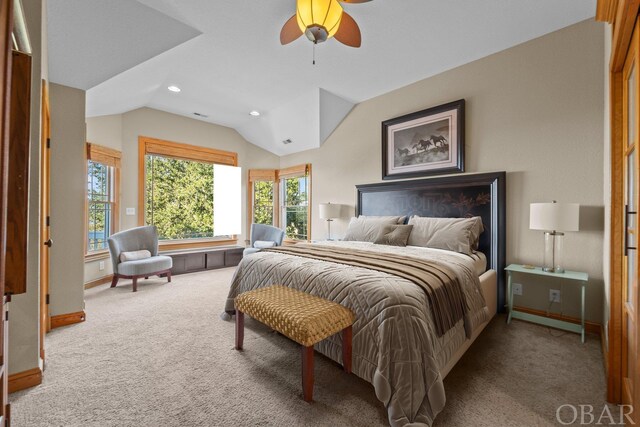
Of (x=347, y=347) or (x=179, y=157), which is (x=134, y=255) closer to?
(x=179, y=157)

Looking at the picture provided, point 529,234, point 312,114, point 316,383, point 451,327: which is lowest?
point 316,383

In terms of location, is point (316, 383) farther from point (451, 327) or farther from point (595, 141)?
point (595, 141)

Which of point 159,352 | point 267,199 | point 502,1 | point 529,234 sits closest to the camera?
point 159,352

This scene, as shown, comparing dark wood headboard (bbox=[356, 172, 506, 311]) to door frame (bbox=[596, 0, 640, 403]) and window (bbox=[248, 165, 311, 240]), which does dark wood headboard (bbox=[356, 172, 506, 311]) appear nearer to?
door frame (bbox=[596, 0, 640, 403])

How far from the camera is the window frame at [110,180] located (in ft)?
12.8

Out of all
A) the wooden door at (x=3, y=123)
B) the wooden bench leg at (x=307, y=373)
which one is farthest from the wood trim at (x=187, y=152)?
the wooden bench leg at (x=307, y=373)

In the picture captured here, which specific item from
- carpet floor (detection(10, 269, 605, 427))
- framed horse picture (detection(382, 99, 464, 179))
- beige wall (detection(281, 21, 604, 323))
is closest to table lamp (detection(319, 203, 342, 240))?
framed horse picture (detection(382, 99, 464, 179))

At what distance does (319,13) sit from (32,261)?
2.50m

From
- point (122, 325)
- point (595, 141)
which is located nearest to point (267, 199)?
point (122, 325)

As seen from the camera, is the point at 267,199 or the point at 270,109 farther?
the point at 267,199

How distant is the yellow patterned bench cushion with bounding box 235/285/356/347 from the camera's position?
4.99 ft

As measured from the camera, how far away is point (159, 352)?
2.13 meters

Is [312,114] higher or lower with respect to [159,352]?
higher

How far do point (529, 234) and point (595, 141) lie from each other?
1024 mm
